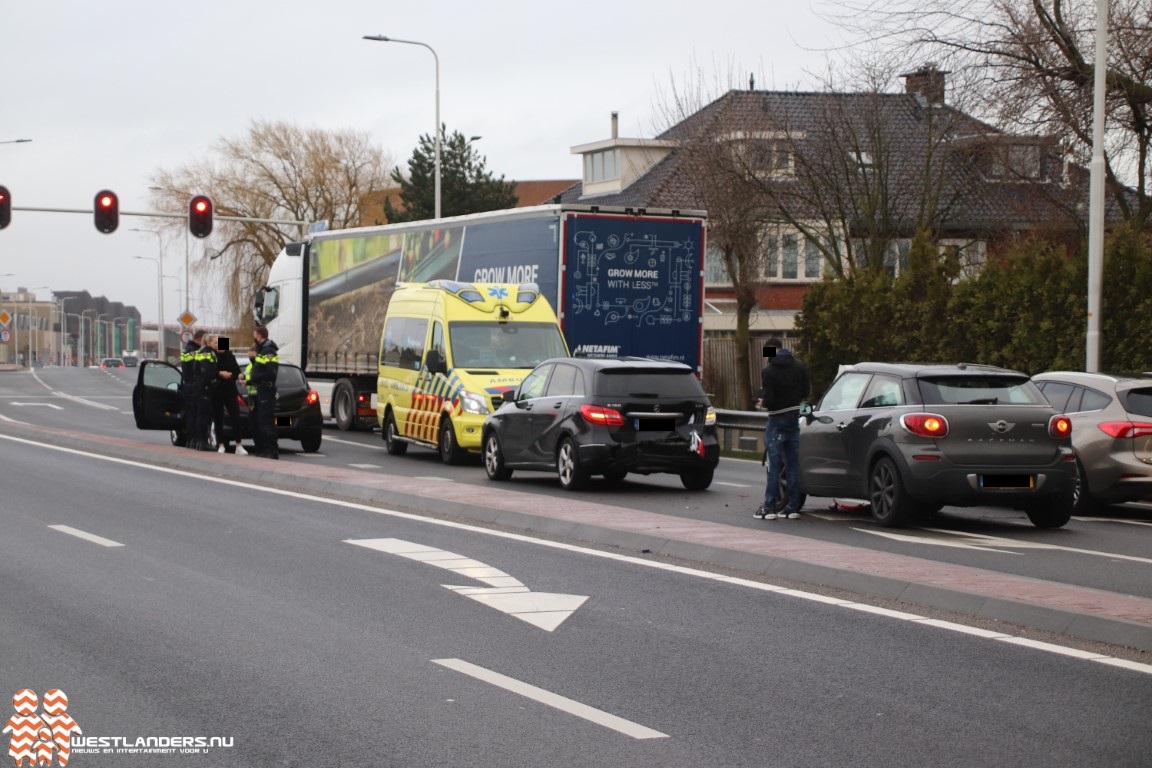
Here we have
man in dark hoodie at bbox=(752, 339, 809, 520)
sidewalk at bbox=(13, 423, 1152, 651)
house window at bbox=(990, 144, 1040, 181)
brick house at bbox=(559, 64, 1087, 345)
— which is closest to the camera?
sidewalk at bbox=(13, 423, 1152, 651)

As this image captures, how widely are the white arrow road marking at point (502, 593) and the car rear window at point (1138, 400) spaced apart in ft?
26.2

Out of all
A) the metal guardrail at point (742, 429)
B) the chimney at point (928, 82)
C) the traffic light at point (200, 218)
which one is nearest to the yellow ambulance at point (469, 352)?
the metal guardrail at point (742, 429)

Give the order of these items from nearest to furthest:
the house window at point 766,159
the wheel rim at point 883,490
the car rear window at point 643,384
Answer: the wheel rim at point 883,490
the car rear window at point 643,384
the house window at point 766,159

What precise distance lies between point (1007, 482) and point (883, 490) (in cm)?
114

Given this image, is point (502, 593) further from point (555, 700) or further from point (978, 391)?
point (978, 391)

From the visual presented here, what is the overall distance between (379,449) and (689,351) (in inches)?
234

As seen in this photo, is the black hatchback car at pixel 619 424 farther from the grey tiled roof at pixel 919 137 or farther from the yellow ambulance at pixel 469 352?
the grey tiled roof at pixel 919 137

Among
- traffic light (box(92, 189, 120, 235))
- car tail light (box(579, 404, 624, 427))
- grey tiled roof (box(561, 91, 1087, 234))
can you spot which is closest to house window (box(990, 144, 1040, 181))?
grey tiled roof (box(561, 91, 1087, 234))

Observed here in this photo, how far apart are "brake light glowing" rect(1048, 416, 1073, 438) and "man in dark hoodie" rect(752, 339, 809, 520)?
230 cm

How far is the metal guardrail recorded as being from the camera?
27.4m

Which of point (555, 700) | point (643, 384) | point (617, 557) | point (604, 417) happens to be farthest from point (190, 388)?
point (555, 700)

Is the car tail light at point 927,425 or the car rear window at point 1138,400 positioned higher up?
the car rear window at point 1138,400

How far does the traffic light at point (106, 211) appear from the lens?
120 ft

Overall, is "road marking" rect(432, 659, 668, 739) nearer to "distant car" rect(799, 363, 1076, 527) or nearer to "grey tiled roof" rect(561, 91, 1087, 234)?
"distant car" rect(799, 363, 1076, 527)
